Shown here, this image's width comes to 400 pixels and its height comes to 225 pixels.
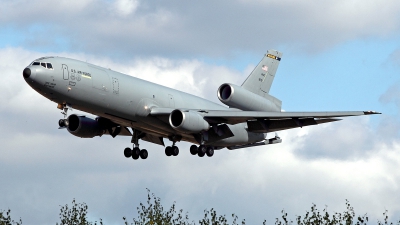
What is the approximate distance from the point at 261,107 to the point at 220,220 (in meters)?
16.1

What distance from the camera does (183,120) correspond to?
48125 millimetres

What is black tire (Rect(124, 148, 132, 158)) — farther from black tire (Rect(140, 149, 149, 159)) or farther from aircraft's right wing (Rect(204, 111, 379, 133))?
aircraft's right wing (Rect(204, 111, 379, 133))

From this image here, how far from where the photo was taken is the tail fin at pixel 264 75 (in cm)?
5867

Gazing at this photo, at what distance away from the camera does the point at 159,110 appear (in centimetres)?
4912

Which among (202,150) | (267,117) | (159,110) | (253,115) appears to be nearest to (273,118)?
(267,117)

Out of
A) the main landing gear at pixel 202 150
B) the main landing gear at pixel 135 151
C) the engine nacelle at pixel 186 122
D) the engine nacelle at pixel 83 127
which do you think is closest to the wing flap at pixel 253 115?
the engine nacelle at pixel 186 122

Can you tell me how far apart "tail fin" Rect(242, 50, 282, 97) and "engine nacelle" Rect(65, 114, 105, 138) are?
11316 millimetres

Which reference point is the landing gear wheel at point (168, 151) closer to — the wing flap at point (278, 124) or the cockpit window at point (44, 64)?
the wing flap at point (278, 124)

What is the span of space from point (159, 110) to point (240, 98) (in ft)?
20.6

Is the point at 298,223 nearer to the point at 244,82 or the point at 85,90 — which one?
the point at 85,90

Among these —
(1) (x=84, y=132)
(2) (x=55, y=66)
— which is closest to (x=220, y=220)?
(2) (x=55, y=66)

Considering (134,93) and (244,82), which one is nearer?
(134,93)

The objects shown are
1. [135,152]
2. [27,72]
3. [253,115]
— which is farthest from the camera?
[135,152]

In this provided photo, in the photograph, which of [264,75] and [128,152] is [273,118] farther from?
[128,152]
